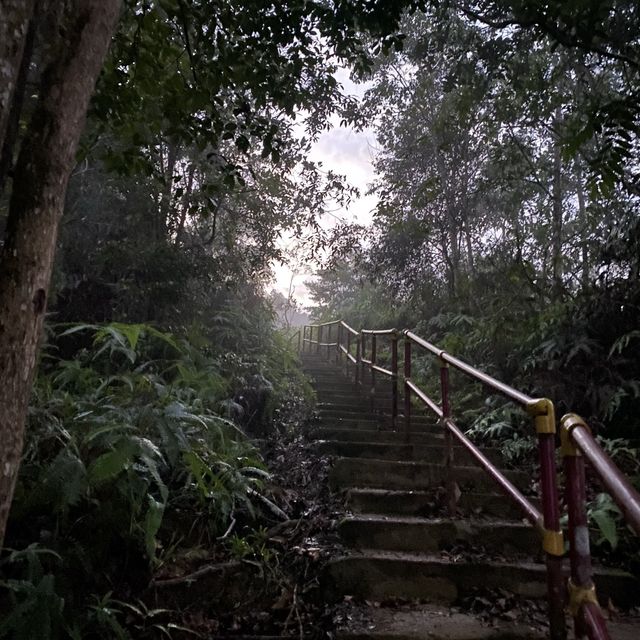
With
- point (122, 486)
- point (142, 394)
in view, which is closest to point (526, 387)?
point (142, 394)

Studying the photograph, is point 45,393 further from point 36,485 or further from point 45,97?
point 45,97

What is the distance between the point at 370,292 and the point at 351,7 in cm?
1155

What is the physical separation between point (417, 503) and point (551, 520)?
1.75 m

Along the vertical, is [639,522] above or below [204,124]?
below

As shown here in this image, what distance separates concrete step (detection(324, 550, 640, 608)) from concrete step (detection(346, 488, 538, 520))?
Answer: 0.62m

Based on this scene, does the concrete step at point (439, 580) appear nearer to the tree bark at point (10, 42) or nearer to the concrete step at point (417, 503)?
the concrete step at point (417, 503)

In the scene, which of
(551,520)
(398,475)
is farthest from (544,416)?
(398,475)

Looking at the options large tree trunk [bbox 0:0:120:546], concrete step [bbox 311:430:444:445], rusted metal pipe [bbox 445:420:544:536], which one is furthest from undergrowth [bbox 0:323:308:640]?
rusted metal pipe [bbox 445:420:544:536]

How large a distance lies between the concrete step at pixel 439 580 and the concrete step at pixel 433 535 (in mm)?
256

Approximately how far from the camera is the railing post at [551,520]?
1.51 m

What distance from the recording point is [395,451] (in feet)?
13.4

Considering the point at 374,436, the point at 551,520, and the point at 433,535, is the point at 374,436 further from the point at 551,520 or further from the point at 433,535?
the point at 551,520

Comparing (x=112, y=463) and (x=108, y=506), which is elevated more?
(x=112, y=463)

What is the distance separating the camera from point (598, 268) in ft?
16.7
